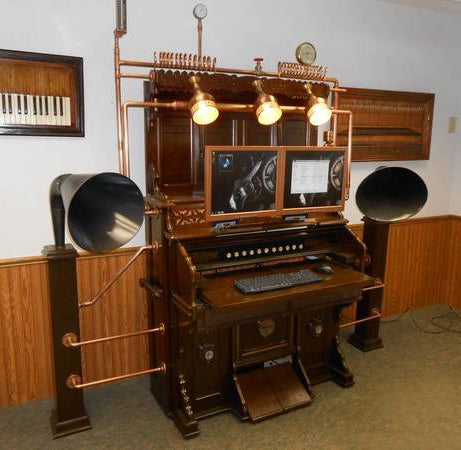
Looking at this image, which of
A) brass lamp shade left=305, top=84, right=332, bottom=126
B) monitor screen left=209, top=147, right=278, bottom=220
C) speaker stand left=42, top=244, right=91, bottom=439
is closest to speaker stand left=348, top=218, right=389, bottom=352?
brass lamp shade left=305, top=84, right=332, bottom=126

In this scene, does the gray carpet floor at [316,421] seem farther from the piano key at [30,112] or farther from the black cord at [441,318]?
the piano key at [30,112]

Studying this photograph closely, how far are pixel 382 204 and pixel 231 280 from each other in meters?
1.28

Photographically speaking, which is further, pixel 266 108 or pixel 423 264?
pixel 423 264

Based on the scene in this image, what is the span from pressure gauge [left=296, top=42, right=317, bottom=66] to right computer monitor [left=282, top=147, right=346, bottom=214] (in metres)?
0.77

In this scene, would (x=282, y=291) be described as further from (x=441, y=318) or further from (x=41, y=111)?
(x=441, y=318)

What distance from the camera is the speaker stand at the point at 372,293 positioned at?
3320mm

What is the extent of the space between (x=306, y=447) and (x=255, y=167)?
1485mm

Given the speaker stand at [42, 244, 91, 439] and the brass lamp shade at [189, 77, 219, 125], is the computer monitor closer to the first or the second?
the brass lamp shade at [189, 77, 219, 125]

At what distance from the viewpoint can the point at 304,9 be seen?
3137 mm

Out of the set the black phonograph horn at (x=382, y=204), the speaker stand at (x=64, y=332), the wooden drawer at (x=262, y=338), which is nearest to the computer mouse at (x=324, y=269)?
the wooden drawer at (x=262, y=338)

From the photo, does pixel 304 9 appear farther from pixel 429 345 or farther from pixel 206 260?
pixel 429 345

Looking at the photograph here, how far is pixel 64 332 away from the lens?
2.39 m

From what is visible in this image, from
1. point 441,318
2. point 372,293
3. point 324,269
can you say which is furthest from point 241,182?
point 441,318

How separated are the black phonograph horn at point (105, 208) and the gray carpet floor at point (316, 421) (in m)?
1.10
